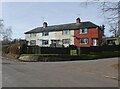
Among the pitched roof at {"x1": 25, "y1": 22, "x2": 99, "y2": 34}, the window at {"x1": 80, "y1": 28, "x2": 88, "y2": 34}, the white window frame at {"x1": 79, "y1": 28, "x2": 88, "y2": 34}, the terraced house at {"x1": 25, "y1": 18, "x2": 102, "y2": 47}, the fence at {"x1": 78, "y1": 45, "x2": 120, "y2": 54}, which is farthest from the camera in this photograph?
the pitched roof at {"x1": 25, "y1": 22, "x2": 99, "y2": 34}

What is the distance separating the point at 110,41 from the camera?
260ft

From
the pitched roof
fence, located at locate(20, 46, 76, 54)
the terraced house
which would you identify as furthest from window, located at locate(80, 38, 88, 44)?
fence, located at locate(20, 46, 76, 54)

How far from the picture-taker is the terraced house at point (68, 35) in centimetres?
6975

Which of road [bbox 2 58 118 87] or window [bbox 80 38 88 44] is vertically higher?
window [bbox 80 38 88 44]

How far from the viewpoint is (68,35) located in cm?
7606

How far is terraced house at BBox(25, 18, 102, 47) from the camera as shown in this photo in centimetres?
6975

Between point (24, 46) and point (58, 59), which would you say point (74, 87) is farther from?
point (24, 46)

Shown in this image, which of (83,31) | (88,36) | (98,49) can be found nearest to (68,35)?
(83,31)

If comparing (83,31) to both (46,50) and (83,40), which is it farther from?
(46,50)

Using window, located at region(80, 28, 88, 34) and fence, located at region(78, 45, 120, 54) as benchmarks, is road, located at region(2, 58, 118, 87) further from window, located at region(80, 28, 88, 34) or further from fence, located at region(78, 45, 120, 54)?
window, located at region(80, 28, 88, 34)

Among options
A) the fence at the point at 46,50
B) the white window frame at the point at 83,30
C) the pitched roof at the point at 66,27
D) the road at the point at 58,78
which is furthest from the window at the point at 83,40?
the road at the point at 58,78

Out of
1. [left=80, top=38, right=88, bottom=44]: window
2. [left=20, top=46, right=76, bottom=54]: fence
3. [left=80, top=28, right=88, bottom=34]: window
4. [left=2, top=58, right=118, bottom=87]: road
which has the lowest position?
[left=2, top=58, right=118, bottom=87]: road

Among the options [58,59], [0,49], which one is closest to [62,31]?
[0,49]

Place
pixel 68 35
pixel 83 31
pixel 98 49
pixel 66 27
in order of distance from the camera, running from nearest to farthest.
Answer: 1. pixel 98 49
2. pixel 83 31
3. pixel 68 35
4. pixel 66 27
